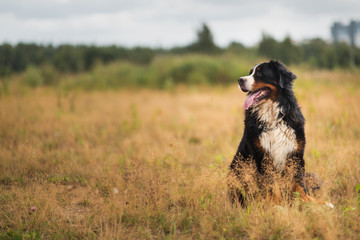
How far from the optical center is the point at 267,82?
3461 mm

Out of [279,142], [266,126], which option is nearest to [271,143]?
[279,142]

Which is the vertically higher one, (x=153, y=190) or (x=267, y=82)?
(x=267, y=82)

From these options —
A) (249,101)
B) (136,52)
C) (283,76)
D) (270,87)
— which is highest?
(136,52)

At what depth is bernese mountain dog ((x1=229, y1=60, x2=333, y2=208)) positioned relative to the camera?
131 inches

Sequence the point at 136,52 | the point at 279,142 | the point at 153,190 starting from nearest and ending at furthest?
1. the point at 279,142
2. the point at 153,190
3. the point at 136,52

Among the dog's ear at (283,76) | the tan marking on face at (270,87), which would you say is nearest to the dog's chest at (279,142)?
the tan marking on face at (270,87)

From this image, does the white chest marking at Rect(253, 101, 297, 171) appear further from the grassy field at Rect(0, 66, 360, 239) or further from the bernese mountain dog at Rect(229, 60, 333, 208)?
the grassy field at Rect(0, 66, 360, 239)

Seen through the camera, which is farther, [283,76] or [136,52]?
[136,52]

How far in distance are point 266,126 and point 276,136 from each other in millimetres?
165

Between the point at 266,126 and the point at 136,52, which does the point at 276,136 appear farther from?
the point at 136,52

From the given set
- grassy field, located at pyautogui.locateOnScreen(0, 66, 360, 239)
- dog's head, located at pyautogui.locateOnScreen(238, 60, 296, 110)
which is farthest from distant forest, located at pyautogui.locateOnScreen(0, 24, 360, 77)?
dog's head, located at pyautogui.locateOnScreen(238, 60, 296, 110)

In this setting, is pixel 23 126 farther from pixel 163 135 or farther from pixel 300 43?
pixel 300 43

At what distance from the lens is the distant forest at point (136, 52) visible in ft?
103

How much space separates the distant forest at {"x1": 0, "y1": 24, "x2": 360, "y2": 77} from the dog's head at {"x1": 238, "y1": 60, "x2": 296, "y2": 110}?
23762 mm
